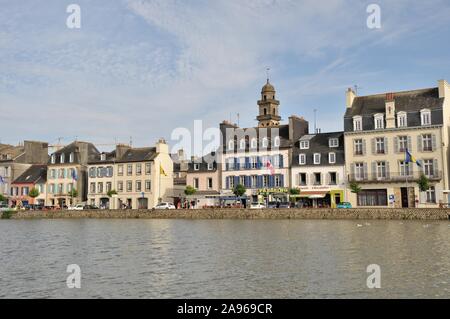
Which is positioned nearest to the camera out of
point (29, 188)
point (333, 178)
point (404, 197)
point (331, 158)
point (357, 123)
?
point (404, 197)

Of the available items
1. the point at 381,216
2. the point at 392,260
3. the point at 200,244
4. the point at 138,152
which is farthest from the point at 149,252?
the point at 138,152

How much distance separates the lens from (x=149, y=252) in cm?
2459

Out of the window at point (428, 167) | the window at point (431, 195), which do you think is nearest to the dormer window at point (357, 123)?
the window at point (428, 167)

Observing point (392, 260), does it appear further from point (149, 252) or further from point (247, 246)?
point (149, 252)

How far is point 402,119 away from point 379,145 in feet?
11.8

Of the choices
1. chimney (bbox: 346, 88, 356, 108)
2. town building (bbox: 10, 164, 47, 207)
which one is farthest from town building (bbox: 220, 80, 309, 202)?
town building (bbox: 10, 164, 47, 207)

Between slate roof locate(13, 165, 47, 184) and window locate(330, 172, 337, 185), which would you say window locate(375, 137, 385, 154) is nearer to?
window locate(330, 172, 337, 185)

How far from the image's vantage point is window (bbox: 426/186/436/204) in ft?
172

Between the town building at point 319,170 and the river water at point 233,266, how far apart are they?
27.3 m

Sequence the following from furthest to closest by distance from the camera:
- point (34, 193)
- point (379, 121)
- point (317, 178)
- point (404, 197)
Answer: point (34, 193) → point (317, 178) → point (379, 121) → point (404, 197)

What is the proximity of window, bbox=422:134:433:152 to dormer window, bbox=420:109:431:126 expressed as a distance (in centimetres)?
132

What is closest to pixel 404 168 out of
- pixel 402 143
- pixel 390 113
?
pixel 402 143

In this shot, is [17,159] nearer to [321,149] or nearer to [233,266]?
[321,149]

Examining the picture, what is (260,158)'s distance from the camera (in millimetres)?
64812
